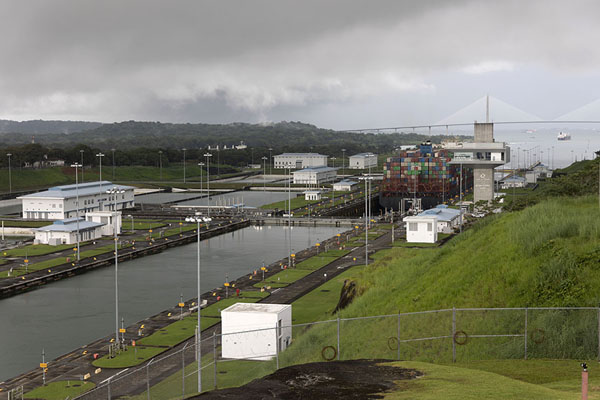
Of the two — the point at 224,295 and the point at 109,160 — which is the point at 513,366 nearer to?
the point at 224,295

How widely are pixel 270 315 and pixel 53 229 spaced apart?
50582 mm

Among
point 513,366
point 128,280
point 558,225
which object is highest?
point 558,225

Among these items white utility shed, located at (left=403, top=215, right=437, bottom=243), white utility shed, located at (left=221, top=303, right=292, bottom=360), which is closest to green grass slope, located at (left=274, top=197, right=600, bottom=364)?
white utility shed, located at (left=221, top=303, right=292, bottom=360)

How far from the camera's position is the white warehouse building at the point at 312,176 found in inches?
6521

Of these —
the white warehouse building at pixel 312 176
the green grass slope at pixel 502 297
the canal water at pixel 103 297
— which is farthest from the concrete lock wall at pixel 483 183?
the green grass slope at pixel 502 297

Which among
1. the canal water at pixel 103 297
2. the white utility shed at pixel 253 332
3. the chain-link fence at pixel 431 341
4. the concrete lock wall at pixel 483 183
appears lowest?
the canal water at pixel 103 297

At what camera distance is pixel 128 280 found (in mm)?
59344

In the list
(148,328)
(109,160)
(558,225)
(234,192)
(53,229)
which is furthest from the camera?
(109,160)

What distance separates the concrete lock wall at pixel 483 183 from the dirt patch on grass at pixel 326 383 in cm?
8814

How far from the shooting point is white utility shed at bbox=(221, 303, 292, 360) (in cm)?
3244

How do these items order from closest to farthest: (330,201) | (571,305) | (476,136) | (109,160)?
(571,305)
(476,136)
(330,201)
(109,160)

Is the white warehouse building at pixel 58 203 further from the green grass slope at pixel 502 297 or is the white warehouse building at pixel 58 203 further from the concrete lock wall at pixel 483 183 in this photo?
the green grass slope at pixel 502 297

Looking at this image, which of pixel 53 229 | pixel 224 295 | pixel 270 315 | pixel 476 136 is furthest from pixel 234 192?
pixel 270 315

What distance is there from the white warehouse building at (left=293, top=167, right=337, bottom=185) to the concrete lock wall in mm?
59235
